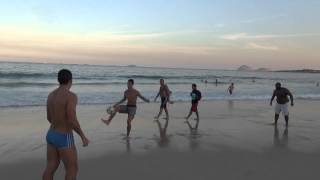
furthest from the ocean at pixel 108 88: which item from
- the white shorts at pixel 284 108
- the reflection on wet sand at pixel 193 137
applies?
the white shorts at pixel 284 108

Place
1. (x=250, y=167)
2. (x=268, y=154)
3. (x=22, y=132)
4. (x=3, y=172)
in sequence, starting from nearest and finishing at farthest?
1. (x=3, y=172)
2. (x=250, y=167)
3. (x=268, y=154)
4. (x=22, y=132)

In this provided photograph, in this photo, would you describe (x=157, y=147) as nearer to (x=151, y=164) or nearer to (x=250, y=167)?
(x=151, y=164)

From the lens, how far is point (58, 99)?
18.9 ft

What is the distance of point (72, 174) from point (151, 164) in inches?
134

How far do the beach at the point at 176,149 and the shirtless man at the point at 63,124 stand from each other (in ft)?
6.75

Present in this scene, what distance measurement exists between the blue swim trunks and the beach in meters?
2.17

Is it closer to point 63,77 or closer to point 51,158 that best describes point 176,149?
point 51,158

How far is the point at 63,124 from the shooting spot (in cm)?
583

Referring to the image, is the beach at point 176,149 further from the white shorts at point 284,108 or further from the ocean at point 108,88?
the ocean at point 108,88

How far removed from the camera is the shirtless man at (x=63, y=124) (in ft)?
18.9

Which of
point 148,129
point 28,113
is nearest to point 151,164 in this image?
point 148,129

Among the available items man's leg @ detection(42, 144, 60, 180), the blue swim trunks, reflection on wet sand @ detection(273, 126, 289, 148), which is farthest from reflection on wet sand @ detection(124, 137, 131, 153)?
the blue swim trunks

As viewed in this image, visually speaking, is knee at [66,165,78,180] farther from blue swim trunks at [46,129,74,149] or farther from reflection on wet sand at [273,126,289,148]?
reflection on wet sand at [273,126,289,148]

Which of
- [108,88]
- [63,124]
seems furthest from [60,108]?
[108,88]
